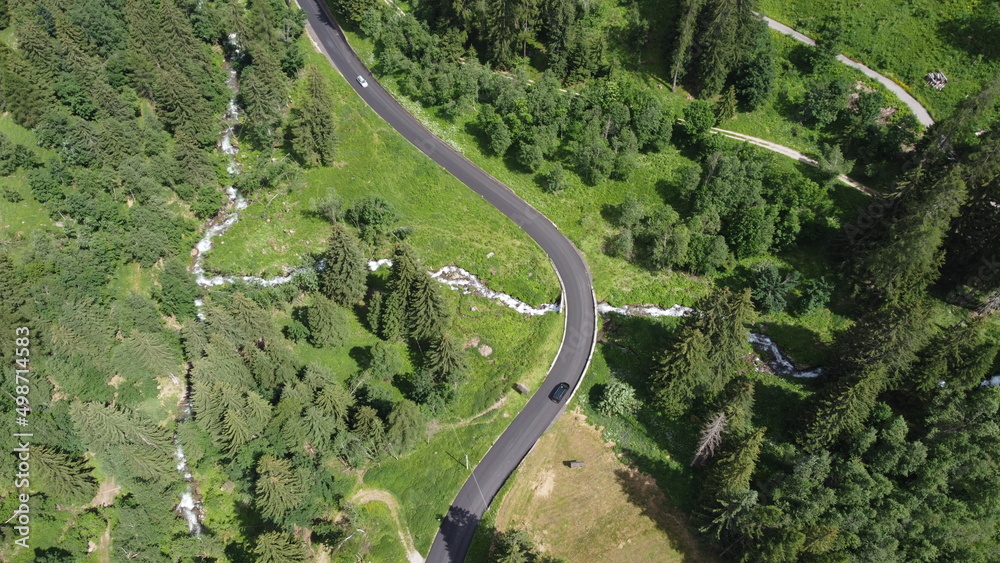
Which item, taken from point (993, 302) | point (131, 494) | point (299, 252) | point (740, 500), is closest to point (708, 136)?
point (993, 302)

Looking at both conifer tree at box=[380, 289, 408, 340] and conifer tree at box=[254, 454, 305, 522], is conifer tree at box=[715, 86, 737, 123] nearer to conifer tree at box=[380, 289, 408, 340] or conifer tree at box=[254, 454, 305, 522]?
conifer tree at box=[380, 289, 408, 340]

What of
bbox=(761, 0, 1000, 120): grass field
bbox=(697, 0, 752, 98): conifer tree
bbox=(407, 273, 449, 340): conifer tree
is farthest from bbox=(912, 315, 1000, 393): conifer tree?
bbox=(407, 273, 449, 340): conifer tree

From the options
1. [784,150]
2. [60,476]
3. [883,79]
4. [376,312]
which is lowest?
[60,476]

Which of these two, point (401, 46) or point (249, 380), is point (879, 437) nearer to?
point (249, 380)

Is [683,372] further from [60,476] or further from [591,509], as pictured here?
[60,476]

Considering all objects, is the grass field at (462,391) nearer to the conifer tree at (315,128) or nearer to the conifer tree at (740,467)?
the conifer tree at (315,128)

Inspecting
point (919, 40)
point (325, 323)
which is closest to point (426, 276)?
point (325, 323)

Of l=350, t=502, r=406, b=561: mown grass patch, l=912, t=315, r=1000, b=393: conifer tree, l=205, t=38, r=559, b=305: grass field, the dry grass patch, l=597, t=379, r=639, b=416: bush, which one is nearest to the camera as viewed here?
l=350, t=502, r=406, b=561: mown grass patch
